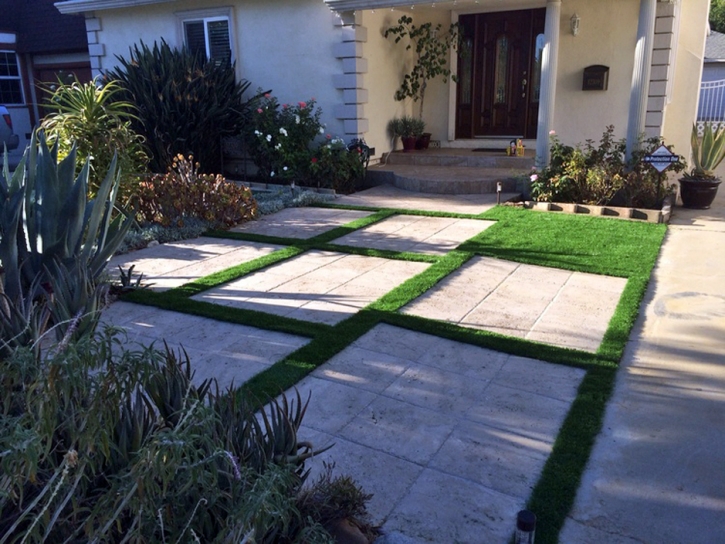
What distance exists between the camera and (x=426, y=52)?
38.4 feet

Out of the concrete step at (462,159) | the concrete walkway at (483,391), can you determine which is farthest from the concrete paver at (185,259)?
the concrete step at (462,159)

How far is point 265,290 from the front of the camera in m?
5.48

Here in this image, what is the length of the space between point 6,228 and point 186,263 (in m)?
2.39

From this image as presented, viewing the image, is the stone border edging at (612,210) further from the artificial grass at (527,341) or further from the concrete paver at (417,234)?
the concrete paver at (417,234)

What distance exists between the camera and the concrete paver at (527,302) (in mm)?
4539

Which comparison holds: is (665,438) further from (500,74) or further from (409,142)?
(500,74)

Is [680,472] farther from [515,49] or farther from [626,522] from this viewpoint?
[515,49]

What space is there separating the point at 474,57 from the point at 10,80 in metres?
12.7

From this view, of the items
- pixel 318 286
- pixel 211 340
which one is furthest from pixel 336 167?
pixel 211 340

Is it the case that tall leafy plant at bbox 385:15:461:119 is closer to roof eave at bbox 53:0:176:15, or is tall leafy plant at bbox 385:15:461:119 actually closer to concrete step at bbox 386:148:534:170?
concrete step at bbox 386:148:534:170

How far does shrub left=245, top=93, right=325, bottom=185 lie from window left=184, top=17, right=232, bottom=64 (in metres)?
1.78

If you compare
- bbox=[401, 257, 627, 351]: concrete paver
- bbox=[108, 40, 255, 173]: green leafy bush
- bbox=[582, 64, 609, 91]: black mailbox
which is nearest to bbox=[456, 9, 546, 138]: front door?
bbox=[582, 64, 609, 91]: black mailbox

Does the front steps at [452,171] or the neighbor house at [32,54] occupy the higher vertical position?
the neighbor house at [32,54]

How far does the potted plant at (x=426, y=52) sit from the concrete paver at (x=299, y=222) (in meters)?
4.06
